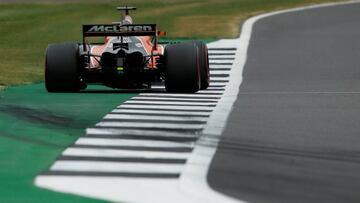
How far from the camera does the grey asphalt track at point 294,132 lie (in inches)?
416

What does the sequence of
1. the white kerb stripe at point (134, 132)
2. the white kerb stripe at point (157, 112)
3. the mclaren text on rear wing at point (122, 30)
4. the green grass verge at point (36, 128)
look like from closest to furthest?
the green grass verge at point (36, 128) → the white kerb stripe at point (134, 132) → the white kerb stripe at point (157, 112) → the mclaren text on rear wing at point (122, 30)

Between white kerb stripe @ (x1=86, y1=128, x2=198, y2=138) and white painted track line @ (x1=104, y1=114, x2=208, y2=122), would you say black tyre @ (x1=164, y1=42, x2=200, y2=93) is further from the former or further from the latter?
white kerb stripe @ (x1=86, y1=128, x2=198, y2=138)

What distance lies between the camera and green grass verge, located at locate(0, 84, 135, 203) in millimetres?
10281

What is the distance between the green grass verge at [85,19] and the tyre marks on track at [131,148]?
9551 millimetres

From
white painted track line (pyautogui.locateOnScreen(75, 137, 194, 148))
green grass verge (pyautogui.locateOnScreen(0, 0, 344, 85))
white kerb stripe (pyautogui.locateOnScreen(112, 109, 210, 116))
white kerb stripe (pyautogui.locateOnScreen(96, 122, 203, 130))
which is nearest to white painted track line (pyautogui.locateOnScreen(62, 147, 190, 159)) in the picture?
white painted track line (pyautogui.locateOnScreen(75, 137, 194, 148))

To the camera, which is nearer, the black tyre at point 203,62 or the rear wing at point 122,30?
the rear wing at point 122,30

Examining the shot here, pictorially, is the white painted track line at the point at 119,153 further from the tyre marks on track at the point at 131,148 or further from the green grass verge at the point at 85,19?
the green grass verge at the point at 85,19

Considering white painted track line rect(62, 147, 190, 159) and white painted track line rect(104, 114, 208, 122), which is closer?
white painted track line rect(62, 147, 190, 159)

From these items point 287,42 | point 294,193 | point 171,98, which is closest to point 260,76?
point 171,98

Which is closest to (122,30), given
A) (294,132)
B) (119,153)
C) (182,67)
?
(182,67)

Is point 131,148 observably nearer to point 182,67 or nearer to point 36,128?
point 36,128

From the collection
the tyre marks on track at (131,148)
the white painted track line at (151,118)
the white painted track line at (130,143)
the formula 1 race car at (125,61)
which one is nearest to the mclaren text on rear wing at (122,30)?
the formula 1 race car at (125,61)

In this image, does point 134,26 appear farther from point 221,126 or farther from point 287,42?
point 287,42

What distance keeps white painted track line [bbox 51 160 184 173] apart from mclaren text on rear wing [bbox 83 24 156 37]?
7.45 m
